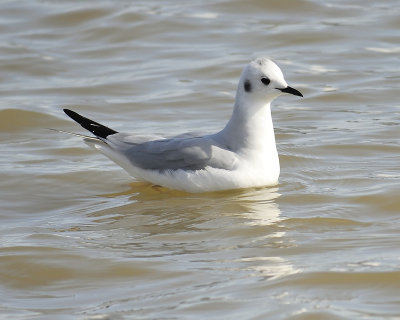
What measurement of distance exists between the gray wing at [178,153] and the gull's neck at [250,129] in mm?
129

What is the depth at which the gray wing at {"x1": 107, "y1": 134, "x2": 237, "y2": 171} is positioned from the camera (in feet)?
24.6

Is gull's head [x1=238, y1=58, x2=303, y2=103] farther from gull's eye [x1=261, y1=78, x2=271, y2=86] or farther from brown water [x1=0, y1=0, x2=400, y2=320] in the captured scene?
brown water [x1=0, y1=0, x2=400, y2=320]

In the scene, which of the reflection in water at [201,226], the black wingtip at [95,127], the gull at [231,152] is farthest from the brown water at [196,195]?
the black wingtip at [95,127]

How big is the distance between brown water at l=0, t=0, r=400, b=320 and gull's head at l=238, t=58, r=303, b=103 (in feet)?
2.47

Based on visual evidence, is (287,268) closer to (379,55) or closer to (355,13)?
(379,55)

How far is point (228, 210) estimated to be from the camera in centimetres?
723

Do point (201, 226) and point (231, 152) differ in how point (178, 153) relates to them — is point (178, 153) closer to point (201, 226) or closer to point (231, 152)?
point (231, 152)

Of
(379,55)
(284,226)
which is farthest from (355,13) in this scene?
(284,226)

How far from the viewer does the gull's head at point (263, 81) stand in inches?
297

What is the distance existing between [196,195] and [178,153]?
359 mm

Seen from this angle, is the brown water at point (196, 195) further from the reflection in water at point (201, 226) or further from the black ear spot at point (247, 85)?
the black ear spot at point (247, 85)

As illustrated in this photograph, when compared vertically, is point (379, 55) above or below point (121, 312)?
above

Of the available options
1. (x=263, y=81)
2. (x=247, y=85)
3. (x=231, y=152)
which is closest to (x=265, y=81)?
(x=263, y=81)

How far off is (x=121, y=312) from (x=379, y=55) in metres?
7.31
